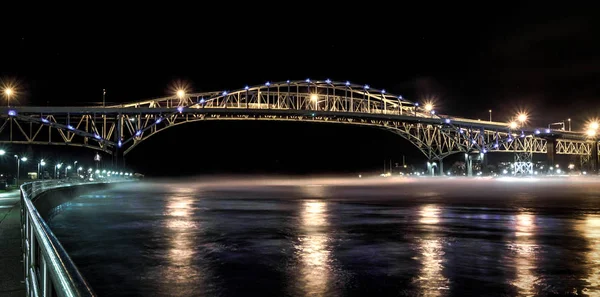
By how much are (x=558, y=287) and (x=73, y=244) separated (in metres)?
11.3

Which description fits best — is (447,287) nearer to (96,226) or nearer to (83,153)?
(96,226)

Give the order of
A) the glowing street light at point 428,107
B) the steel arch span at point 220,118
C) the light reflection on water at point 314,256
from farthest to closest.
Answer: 1. the glowing street light at point 428,107
2. the steel arch span at point 220,118
3. the light reflection on water at point 314,256

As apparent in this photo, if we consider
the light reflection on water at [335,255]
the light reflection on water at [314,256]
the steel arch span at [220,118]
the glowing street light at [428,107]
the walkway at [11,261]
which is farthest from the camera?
the glowing street light at [428,107]

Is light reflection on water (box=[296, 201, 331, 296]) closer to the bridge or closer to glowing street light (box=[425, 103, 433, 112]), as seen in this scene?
the bridge

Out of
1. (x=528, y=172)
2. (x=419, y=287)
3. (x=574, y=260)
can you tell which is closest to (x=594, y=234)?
(x=574, y=260)

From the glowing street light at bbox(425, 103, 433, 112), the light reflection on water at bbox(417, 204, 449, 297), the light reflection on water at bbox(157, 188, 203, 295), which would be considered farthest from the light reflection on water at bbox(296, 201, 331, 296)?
the glowing street light at bbox(425, 103, 433, 112)

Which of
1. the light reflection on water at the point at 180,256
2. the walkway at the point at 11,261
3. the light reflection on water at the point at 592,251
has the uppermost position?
the walkway at the point at 11,261

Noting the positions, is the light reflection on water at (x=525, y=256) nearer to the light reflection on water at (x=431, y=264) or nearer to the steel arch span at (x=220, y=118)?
the light reflection on water at (x=431, y=264)

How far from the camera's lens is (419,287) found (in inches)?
384

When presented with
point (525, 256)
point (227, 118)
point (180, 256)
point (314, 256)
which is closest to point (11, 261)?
point (180, 256)

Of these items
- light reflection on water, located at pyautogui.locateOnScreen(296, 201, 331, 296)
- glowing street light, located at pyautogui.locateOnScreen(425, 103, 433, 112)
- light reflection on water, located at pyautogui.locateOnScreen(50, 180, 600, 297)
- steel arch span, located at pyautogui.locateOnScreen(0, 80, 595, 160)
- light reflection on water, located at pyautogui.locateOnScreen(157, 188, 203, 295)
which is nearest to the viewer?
light reflection on water, located at pyautogui.locateOnScreen(50, 180, 600, 297)

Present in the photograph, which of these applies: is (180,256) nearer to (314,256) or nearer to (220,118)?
(314,256)

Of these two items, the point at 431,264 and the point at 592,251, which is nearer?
the point at 431,264

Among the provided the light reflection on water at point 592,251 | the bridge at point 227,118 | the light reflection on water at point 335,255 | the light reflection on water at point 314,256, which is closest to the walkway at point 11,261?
the light reflection on water at point 335,255
